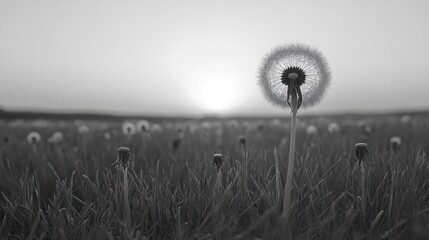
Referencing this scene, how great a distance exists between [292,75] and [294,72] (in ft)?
0.15

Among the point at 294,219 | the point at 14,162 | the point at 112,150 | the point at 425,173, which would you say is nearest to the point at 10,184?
Answer: the point at 14,162

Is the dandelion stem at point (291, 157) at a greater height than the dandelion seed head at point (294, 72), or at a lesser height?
lesser

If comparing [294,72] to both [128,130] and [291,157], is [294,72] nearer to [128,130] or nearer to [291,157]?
[291,157]

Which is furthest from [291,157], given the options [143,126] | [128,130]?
[128,130]

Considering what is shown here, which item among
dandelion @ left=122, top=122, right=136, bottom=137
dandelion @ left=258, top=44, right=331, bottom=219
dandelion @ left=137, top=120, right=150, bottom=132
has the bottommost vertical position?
dandelion @ left=122, top=122, right=136, bottom=137

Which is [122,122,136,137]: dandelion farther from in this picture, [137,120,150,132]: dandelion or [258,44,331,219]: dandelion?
[258,44,331,219]: dandelion

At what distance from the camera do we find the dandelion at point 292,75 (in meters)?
1.76

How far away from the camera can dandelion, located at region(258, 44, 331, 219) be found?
1.76 metres

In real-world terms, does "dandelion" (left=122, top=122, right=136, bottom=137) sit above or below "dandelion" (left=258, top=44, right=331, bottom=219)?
below

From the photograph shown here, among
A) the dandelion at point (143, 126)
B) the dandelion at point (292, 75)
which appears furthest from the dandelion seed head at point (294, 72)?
the dandelion at point (143, 126)

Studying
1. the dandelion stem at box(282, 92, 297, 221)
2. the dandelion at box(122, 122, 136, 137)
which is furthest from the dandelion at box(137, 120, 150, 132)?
the dandelion stem at box(282, 92, 297, 221)

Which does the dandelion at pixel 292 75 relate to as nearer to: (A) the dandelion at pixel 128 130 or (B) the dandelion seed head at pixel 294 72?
(B) the dandelion seed head at pixel 294 72

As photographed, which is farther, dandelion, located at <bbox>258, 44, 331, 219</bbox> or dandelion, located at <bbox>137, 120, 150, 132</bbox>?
dandelion, located at <bbox>137, 120, 150, 132</bbox>

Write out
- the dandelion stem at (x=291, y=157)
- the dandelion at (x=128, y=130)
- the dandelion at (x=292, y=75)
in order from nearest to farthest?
the dandelion stem at (x=291, y=157)
the dandelion at (x=292, y=75)
the dandelion at (x=128, y=130)
